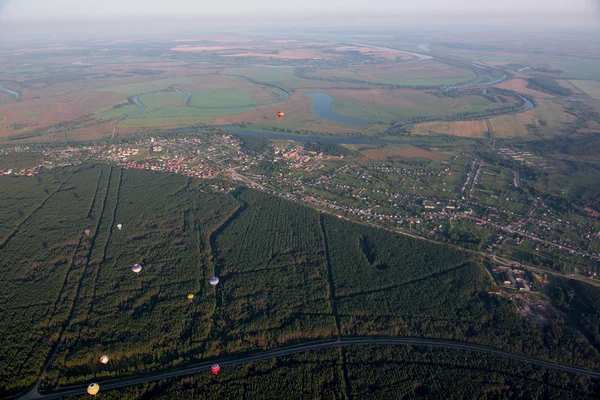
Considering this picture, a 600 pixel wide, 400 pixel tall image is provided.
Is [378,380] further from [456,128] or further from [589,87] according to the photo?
[589,87]

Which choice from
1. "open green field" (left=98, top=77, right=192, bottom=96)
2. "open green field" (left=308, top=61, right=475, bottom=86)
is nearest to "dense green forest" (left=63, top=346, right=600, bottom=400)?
"open green field" (left=98, top=77, right=192, bottom=96)

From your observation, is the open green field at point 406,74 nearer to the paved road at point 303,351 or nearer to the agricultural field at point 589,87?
the agricultural field at point 589,87

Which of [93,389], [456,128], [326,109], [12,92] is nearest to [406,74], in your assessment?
[326,109]

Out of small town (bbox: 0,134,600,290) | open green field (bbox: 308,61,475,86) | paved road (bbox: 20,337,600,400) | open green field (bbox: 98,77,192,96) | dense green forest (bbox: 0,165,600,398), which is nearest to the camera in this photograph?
paved road (bbox: 20,337,600,400)

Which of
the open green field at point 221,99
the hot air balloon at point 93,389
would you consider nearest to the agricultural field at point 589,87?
the open green field at point 221,99

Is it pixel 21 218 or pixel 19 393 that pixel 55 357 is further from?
pixel 21 218

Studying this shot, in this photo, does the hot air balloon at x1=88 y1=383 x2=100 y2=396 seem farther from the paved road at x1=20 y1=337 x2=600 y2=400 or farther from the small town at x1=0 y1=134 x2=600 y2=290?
the small town at x1=0 y1=134 x2=600 y2=290
